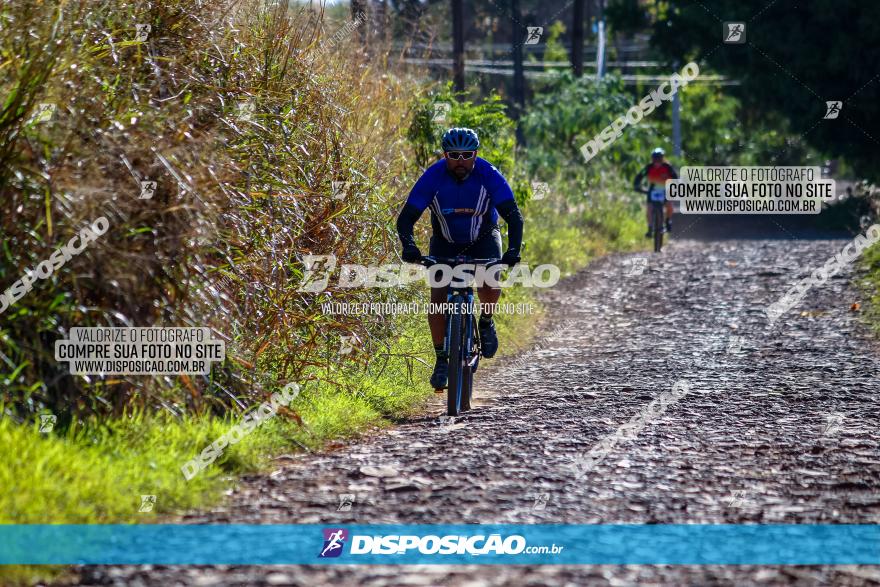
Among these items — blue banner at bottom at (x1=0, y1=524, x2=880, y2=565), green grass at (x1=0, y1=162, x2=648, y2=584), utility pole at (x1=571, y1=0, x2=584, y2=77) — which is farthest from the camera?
utility pole at (x1=571, y1=0, x2=584, y2=77)

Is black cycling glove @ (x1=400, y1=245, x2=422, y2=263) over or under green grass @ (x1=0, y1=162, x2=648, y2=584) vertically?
over

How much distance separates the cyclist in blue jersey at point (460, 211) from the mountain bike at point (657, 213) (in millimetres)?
14558

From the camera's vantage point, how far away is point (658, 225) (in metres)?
24.7

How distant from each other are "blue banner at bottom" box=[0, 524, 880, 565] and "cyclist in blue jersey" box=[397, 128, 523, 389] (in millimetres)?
3710

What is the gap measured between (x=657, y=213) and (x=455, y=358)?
52.4 feet

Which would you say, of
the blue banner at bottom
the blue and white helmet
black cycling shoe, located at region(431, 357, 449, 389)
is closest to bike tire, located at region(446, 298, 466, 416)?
black cycling shoe, located at region(431, 357, 449, 389)

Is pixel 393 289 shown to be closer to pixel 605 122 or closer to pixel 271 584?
pixel 271 584

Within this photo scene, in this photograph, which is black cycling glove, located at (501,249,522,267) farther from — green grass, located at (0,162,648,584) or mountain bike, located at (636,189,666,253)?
mountain bike, located at (636,189,666,253)

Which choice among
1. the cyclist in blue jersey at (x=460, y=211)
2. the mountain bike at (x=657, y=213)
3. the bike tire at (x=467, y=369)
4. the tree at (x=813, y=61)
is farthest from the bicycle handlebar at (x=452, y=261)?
the tree at (x=813, y=61)

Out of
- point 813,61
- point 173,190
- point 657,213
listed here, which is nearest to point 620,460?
point 173,190

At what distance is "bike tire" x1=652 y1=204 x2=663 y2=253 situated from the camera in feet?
80.1

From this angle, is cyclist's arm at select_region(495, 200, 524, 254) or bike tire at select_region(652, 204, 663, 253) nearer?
cyclist's arm at select_region(495, 200, 524, 254)

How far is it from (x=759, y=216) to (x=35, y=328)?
3764 centimetres

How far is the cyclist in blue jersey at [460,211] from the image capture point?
9.56 meters
